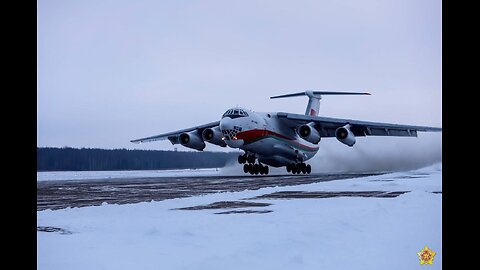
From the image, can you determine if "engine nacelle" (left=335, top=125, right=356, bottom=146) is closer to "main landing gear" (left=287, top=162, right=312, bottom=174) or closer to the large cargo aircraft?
the large cargo aircraft

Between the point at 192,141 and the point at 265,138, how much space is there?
17.3 feet

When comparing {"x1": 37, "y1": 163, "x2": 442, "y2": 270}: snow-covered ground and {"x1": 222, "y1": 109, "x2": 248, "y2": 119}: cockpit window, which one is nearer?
{"x1": 37, "y1": 163, "x2": 442, "y2": 270}: snow-covered ground

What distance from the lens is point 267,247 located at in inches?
236

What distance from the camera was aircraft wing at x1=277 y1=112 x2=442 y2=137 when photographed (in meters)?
35.2

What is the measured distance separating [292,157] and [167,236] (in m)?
30.8

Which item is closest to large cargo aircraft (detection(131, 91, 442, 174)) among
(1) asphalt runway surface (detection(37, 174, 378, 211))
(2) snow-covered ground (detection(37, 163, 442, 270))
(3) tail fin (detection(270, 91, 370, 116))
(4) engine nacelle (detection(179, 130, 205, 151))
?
(4) engine nacelle (detection(179, 130, 205, 151))

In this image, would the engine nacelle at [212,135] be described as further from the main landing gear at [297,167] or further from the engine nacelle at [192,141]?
the main landing gear at [297,167]

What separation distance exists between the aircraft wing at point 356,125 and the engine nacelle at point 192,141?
594 centimetres

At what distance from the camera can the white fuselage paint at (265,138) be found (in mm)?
31625

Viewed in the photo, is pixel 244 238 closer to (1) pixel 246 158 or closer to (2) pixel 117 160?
(1) pixel 246 158

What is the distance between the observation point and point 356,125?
115ft

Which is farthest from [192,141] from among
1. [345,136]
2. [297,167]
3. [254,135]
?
[345,136]

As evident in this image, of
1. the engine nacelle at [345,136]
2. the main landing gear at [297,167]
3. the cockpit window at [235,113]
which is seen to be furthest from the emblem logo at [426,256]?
the main landing gear at [297,167]
